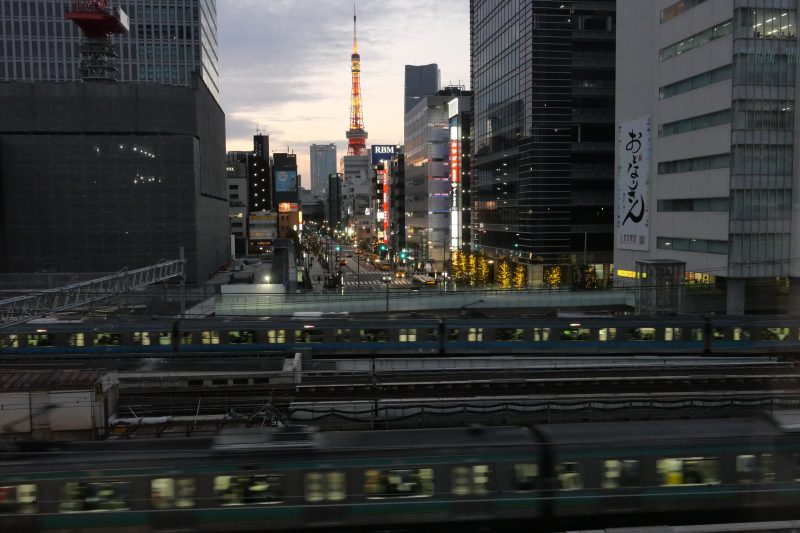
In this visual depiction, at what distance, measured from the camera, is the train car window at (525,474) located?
1183 cm

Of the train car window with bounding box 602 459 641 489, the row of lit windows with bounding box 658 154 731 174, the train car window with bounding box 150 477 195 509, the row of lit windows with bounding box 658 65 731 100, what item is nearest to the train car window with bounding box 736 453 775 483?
the train car window with bounding box 602 459 641 489

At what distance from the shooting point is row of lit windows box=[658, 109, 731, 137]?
39688mm

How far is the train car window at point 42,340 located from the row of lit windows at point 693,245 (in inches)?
1539

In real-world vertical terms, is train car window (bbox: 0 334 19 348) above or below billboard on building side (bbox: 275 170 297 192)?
below

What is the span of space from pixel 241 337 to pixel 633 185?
34755 mm

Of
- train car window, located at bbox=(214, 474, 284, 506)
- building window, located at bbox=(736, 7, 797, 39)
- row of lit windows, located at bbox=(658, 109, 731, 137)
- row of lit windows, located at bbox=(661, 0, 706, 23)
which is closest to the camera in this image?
train car window, located at bbox=(214, 474, 284, 506)

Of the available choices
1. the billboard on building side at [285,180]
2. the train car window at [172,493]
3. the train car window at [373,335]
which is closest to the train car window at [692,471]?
the train car window at [172,493]

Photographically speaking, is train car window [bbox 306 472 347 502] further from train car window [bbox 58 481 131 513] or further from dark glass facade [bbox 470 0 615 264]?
dark glass facade [bbox 470 0 615 264]

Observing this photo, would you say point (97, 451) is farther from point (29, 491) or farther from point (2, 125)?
point (2, 125)

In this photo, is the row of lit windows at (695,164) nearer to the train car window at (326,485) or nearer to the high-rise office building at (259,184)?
the train car window at (326,485)

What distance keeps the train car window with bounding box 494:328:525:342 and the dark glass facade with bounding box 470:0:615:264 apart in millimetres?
30683

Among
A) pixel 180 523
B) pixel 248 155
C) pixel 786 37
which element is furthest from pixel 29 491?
pixel 248 155

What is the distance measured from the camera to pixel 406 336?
29.5m

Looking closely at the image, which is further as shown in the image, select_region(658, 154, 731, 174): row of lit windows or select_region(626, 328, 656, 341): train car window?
select_region(658, 154, 731, 174): row of lit windows
